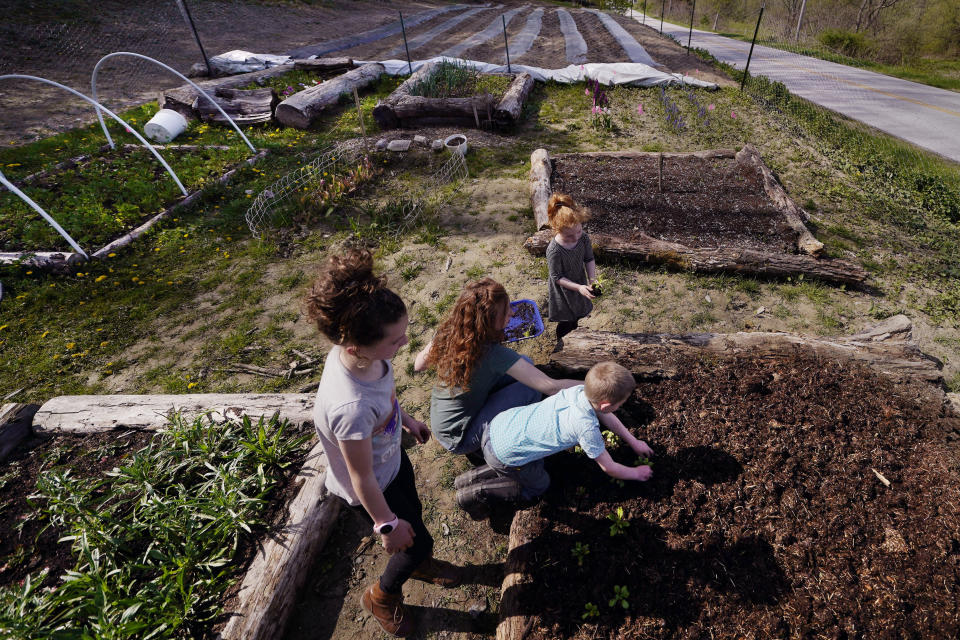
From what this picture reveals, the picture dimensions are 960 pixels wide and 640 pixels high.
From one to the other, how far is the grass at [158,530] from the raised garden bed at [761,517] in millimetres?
1525

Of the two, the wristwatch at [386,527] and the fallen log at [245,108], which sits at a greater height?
the fallen log at [245,108]

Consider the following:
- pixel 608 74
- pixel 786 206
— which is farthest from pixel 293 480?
pixel 608 74

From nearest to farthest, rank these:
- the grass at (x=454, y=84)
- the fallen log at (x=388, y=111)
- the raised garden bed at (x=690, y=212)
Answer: the raised garden bed at (x=690, y=212) → the fallen log at (x=388, y=111) → the grass at (x=454, y=84)

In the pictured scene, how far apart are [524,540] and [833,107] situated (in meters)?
13.2

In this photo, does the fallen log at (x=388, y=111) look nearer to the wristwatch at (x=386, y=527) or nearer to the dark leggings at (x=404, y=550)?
the dark leggings at (x=404, y=550)

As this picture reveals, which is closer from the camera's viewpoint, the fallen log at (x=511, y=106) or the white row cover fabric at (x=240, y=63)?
the fallen log at (x=511, y=106)

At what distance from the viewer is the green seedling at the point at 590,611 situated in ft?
6.40

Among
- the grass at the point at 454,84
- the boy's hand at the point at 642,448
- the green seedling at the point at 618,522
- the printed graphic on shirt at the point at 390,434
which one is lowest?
the green seedling at the point at 618,522

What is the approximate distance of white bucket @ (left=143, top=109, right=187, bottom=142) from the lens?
7926mm

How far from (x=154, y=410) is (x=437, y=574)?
2358 mm

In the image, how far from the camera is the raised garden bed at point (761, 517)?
1.89 metres

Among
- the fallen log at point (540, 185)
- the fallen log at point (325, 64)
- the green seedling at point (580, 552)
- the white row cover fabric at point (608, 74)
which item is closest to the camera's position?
the green seedling at point (580, 552)

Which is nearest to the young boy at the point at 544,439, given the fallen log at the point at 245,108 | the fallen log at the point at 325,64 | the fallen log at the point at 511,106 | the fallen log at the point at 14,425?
the fallen log at the point at 14,425

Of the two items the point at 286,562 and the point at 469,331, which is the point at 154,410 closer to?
the point at 286,562
